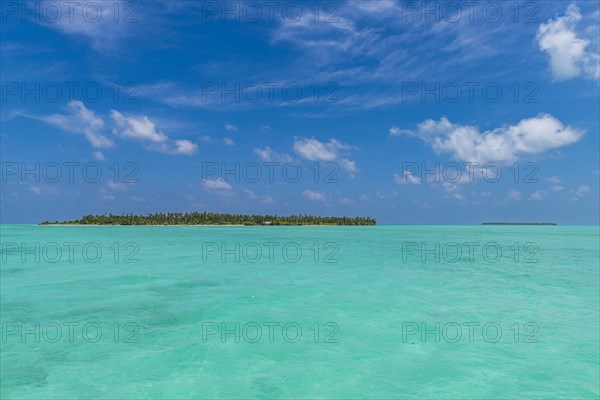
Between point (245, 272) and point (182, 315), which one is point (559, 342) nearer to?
point (182, 315)

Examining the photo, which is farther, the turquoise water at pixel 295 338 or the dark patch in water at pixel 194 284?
the dark patch in water at pixel 194 284

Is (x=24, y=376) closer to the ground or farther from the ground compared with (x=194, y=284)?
farther from the ground

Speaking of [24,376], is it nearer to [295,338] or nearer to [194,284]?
[295,338]

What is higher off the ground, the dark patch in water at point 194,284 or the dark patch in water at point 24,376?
the dark patch in water at point 24,376

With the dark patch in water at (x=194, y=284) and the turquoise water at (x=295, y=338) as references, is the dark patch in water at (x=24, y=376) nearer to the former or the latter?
the turquoise water at (x=295, y=338)

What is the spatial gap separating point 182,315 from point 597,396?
16407mm

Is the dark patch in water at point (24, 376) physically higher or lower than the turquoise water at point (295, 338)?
higher

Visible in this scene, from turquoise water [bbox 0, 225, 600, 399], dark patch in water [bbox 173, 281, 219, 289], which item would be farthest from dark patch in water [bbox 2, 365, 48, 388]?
dark patch in water [bbox 173, 281, 219, 289]

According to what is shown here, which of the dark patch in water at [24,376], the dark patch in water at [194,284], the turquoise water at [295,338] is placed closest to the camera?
the dark patch in water at [24,376]

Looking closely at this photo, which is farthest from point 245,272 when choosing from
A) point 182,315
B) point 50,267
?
point 50,267

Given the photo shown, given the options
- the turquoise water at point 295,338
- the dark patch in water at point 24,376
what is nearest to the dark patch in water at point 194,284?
the turquoise water at point 295,338

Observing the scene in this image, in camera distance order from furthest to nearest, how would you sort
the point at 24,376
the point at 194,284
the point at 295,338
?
the point at 194,284 < the point at 295,338 < the point at 24,376

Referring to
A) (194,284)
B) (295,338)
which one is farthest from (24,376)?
(194,284)

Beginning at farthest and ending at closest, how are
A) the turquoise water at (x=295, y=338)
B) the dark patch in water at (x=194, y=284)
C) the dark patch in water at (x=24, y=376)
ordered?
the dark patch in water at (x=194, y=284) < the turquoise water at (x=295, y=338) < the dark patch in water at (x=24, y=376)
